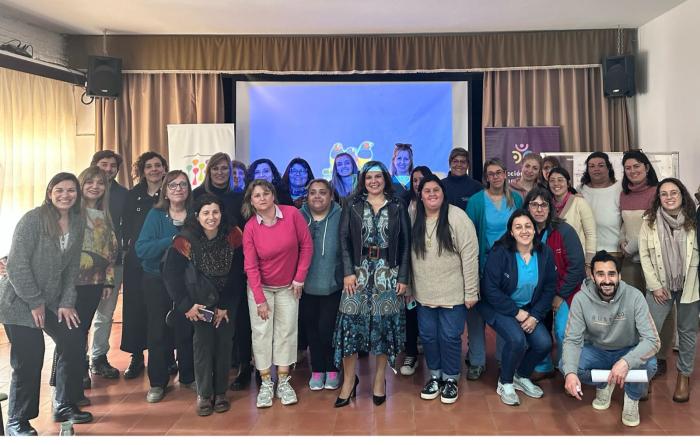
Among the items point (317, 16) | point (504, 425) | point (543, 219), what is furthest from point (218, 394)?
point (317, 16)

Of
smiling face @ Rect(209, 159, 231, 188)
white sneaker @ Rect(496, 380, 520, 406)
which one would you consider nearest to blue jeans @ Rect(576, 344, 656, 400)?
white sneaker @ Rect(496, 380, 520, 406)

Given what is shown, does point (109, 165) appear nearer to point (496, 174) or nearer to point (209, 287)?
point (209, 287)

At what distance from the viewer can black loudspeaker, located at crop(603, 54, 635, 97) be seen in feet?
17.2

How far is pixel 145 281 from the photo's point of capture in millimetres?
2922

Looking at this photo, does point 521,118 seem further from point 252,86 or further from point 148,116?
point 148,116

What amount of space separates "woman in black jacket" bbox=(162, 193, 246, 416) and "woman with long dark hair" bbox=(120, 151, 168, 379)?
0.60m

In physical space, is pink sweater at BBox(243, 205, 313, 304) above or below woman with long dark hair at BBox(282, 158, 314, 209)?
below

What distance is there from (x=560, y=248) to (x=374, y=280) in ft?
3.68

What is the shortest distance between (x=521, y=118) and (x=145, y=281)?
14.0 ft

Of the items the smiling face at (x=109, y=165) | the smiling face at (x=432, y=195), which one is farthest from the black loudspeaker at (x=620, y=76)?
the smiling face at (x=109, y=165)

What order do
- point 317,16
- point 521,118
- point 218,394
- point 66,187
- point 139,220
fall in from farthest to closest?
point 521,118 < point 317,16 < point 139,220 < point 218,394 < point 66,187

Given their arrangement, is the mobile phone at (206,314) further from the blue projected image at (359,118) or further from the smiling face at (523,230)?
the blue projected image at (359,118)

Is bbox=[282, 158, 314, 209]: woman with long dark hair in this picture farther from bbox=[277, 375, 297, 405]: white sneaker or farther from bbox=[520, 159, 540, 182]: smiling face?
bbox=[520, 159, 540, 182]: smiling face

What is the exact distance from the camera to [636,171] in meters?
3.18
